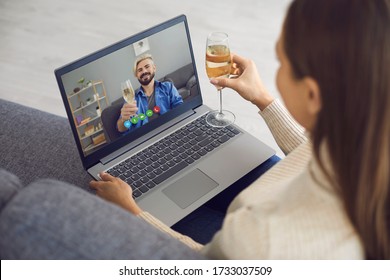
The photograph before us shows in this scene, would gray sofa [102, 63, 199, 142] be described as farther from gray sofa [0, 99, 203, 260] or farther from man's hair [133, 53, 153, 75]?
gray sofa [0, 99, 203, 260]

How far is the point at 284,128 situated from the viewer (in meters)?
1.34

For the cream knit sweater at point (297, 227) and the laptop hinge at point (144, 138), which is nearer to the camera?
the cream knit sweater at point (297, 227)

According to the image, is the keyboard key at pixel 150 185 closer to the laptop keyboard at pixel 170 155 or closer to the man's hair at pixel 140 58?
the laptop keyboard at pixel 170 155

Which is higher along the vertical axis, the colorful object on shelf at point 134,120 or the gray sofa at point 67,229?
the gray sofa at point 67,229

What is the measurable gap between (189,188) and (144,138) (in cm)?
23

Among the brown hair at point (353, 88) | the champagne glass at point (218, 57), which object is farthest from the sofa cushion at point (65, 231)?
the champagne glass at point (218, 57)

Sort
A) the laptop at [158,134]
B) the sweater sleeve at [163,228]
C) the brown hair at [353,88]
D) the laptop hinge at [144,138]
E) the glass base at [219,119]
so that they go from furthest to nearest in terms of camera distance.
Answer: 1. the glass base at [219,119]
2. the laptop hinge at [144,138]
3. the laptop at [158,134]
4. the sweater sleeve at [163,228]
5. the brown hair at [353,88]

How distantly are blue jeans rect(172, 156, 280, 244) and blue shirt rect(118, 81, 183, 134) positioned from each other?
29 cm

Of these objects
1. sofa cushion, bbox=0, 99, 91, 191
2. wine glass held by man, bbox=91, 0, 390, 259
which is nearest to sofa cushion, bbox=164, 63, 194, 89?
sofa cushion, bbox=0, 99, 91, 191

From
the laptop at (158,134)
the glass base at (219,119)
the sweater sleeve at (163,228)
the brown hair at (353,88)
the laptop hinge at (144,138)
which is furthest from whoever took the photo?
the glass base at (219,119)

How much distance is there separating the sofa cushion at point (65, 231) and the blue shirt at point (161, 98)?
66 cm

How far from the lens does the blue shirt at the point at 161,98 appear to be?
139 centimetres

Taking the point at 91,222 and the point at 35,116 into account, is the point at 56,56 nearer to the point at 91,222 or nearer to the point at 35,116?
the point at 35,116

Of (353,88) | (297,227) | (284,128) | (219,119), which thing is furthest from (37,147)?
(353,88)
